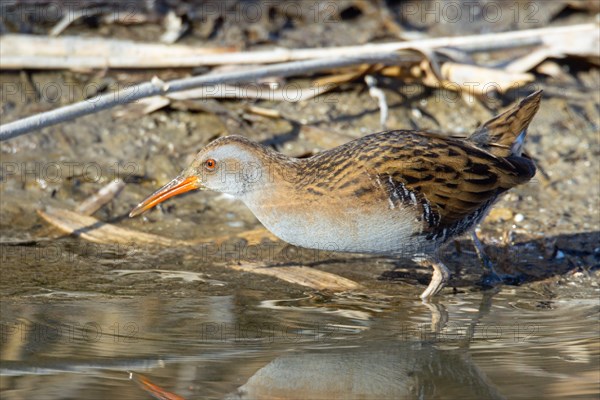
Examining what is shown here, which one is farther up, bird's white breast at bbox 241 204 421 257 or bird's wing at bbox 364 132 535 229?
bird's wing at bbox 364 132 535 229

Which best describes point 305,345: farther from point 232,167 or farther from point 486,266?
point 486,266

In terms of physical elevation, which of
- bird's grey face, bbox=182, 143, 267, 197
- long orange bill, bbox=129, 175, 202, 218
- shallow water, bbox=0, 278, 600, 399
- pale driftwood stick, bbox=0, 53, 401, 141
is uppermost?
pale driftwood stick, bbox=0, 53, 401, 141

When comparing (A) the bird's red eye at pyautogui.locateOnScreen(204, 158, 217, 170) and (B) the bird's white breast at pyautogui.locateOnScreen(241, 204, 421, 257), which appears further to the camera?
(A) the bird's red eye at pyautogui.locateOnScreen(204, 158, 217, 170)

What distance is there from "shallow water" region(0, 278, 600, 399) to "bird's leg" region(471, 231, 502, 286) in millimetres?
138

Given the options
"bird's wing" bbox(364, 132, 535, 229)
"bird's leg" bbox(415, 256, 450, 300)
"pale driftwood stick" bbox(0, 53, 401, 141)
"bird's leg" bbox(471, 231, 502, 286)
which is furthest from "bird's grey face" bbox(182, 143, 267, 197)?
"bird's leg" bbox(471, 231, 502, 286)

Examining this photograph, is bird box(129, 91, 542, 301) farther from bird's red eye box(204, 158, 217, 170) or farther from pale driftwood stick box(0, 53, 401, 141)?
pale driftwood stick box(0, 53, 401, 141)

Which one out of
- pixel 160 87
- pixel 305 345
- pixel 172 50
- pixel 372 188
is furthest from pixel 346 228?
pixel 172 50

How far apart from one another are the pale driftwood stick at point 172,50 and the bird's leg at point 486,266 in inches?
65.2

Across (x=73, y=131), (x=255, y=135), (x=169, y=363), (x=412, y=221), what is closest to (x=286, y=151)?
(x=255, y=135)

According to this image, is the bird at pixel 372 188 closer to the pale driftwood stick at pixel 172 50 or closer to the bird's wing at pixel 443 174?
the bird's wing at pixel 443 174

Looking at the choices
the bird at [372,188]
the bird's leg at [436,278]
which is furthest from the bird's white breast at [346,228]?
the bird's leg at [436,278]

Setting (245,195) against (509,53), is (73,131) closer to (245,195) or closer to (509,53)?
(245,195)

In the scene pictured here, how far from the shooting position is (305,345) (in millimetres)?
4141

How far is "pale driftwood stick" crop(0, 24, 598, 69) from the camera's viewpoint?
6.36 metres
